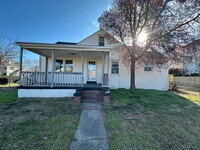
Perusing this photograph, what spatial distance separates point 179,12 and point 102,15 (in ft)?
18.0

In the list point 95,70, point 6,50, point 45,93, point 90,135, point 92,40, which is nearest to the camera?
point 90,135

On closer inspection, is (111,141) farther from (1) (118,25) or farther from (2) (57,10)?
(2) (57,10)

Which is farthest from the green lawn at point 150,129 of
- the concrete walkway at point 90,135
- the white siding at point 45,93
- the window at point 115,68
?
the window at point 115,68

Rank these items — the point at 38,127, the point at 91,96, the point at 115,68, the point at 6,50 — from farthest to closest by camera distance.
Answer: the point at 6,50 → the point at 115,68 → the point at 91,96 → the point at 38,127

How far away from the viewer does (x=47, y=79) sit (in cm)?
948

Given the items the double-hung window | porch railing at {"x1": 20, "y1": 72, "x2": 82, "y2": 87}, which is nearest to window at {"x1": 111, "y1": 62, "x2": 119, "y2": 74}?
porch railing at {"x1": 20, "y1": 72, "x2": 82, "y2": 87}

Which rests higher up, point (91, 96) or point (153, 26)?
point (153, 26)

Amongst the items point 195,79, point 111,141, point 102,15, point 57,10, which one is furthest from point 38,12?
point 195,79

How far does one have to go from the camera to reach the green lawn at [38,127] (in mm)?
3348

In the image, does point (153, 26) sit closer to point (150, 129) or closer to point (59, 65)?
point (150, 129)

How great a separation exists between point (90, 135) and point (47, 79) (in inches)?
270

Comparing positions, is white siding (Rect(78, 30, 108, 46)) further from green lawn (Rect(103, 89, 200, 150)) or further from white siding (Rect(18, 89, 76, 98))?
green lawn (Rect(103, 89, 200, 150))

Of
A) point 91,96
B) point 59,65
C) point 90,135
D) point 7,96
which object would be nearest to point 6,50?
point 59,65

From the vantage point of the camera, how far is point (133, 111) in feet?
20.2
